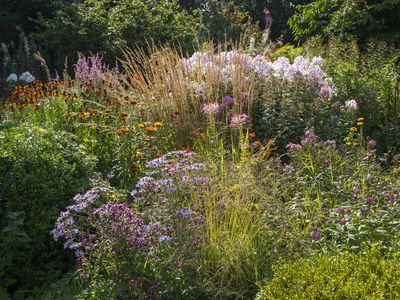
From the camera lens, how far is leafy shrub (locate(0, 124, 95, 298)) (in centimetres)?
422

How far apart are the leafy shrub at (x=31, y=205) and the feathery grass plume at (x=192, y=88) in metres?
1.55

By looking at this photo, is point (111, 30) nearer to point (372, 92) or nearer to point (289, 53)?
point (289, 53)

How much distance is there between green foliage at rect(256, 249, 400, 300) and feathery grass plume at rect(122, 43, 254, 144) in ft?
9.60

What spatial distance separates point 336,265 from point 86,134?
11.1ft

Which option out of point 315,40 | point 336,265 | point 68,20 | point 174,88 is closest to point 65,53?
point 68,20

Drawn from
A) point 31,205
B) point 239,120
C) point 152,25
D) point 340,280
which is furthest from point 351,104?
point 152,25

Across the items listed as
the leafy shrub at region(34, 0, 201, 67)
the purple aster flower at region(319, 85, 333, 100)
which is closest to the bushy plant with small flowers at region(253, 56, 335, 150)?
the purple aster flower at region(319, 85, 333, 100)

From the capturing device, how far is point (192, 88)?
6.10 m

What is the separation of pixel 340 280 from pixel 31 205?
2.51 metres

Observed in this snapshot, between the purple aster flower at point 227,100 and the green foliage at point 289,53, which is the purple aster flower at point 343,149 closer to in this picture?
the purple aster flower at point 227,100

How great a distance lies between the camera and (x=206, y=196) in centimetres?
412

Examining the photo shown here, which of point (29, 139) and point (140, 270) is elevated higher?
point (29, 139)

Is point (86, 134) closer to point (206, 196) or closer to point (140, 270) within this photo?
point (206, 196)

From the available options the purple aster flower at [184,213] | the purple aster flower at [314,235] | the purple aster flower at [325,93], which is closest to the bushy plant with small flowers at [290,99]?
the purple aster flower at [325,93]
